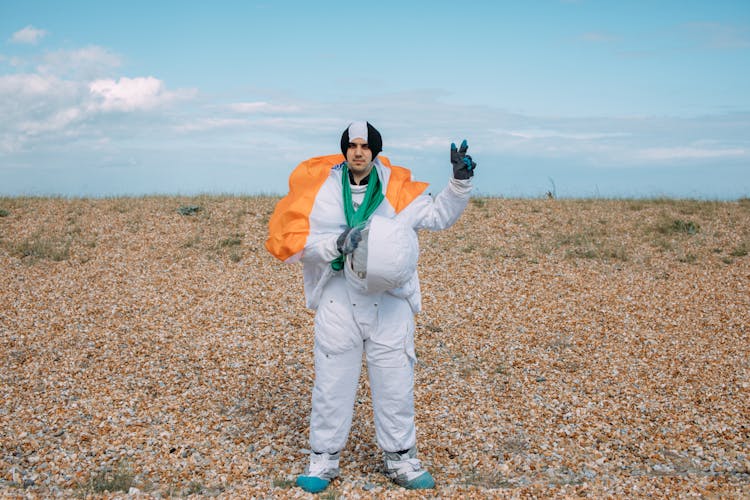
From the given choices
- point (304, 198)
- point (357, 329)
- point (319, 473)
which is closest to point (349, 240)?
point (304, 198)

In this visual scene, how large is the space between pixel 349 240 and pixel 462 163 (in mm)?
798

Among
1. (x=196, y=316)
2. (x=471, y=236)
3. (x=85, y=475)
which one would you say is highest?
(x=471, y=236)

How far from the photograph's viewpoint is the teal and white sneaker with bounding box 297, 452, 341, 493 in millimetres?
4246

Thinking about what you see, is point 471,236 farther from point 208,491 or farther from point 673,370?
point 208,491

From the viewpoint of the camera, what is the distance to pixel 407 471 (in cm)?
434

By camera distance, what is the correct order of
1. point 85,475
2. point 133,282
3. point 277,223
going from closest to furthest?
point 277,223, point 85,475, point 133,282

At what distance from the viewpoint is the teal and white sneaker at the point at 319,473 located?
13.9 feet

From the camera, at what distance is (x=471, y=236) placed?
11594mm

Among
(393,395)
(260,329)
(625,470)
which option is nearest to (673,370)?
(625,470)

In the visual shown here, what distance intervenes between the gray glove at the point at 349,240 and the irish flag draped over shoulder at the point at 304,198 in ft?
0.86

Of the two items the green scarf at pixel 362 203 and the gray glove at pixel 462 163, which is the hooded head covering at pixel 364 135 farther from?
the gray glove at pixel 462 163

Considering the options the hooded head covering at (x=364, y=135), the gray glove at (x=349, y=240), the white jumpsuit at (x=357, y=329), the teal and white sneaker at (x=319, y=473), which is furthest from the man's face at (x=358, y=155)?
the teal and white sneaker at (x=319, y=473)

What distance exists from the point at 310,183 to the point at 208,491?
215 centimetres

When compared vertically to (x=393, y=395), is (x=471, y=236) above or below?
above
